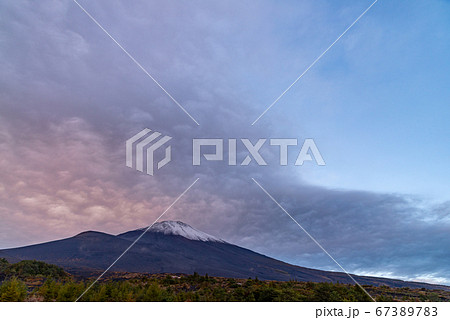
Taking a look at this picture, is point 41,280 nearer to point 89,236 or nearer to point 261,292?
point 261,292

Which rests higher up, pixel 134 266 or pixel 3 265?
pixel 3 265

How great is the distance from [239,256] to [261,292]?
156647 mm

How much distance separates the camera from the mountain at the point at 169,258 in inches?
4924

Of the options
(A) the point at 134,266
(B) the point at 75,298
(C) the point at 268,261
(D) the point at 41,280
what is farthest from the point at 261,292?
(C) the point at 268,261

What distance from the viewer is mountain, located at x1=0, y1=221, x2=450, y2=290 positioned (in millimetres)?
125062

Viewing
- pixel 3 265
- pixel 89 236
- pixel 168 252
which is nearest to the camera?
pixel 3 265

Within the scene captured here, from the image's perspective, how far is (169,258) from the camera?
149375mm
